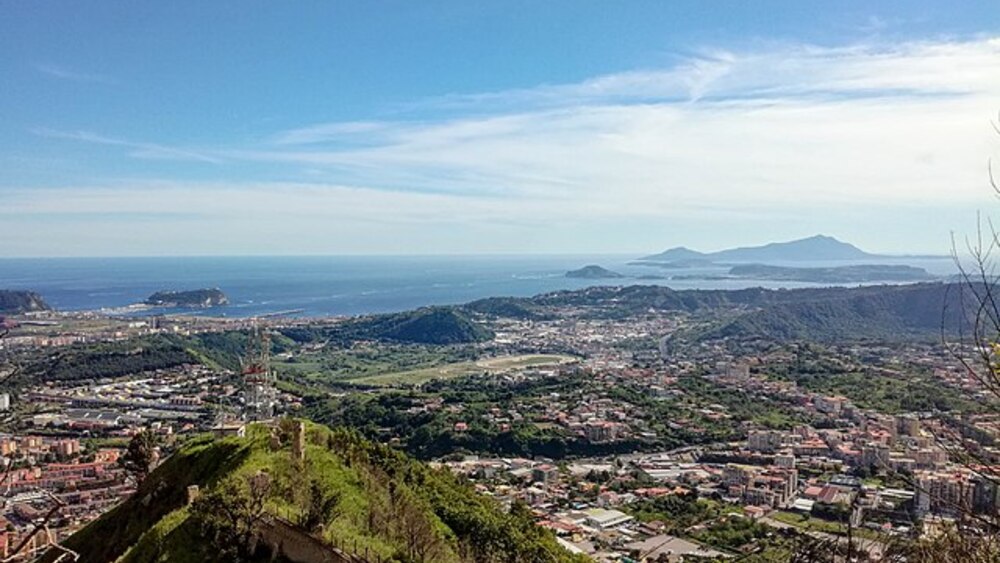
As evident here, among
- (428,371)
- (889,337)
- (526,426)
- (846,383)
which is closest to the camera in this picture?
(526,426)

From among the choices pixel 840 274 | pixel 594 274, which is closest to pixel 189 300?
pixel 594 274

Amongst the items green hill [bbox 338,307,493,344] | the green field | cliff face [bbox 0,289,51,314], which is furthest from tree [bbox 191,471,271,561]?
cliff face [bbox 0,289,51,314]

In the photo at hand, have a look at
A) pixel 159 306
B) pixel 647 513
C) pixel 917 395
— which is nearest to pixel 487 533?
pixel 647 513

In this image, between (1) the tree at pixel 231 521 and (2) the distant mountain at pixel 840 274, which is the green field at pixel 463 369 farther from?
(2) the distant mountain at pixel 840 274

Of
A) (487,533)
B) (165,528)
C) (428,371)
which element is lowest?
(428,371)

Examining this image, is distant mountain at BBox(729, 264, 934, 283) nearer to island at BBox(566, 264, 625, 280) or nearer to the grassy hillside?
island at BBox(566, 264, 625, 280)

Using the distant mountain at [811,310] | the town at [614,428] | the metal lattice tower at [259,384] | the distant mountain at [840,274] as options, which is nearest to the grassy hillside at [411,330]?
the town at [614,428]

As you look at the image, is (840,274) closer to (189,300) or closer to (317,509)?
(189,300)

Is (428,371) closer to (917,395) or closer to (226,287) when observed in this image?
(917,395)
